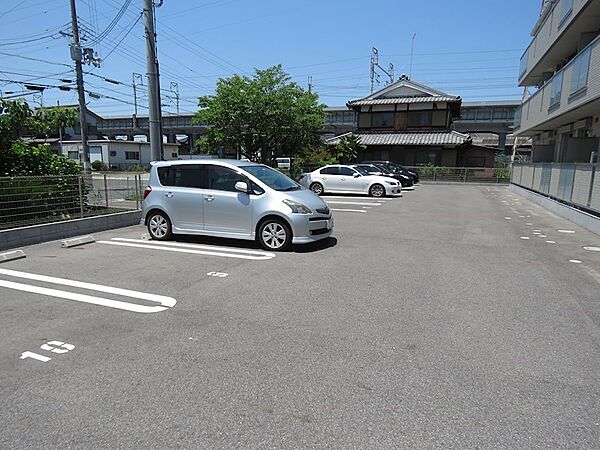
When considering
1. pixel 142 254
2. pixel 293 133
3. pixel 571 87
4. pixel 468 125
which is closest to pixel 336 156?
pixel 293 133

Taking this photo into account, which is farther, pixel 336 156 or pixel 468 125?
pixel 468 125

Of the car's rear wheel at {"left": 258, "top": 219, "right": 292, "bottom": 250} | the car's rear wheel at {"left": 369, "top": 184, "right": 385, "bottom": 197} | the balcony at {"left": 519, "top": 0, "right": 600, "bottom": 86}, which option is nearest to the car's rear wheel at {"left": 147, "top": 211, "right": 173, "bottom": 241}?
the car's rear wheel at {"left": 258, "top": 219, "right": 292, "bottom": 250}

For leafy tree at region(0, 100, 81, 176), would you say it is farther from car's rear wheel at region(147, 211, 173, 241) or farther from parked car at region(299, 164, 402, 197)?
parked car at region(299, 164, 402, 197)

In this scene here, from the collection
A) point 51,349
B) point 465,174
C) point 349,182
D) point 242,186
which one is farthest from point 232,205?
point 465,174

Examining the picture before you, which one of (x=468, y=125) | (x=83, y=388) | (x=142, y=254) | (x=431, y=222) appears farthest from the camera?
(x=468, y=125)

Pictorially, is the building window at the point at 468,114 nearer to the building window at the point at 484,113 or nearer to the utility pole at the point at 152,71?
the building window at the point at 484,113

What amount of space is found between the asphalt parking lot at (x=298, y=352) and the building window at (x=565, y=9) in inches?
421

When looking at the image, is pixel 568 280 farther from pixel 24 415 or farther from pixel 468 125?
pixel 468 125

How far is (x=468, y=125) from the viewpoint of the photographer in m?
46.1

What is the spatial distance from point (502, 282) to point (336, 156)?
27.2 meters

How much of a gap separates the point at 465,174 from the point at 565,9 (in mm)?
17408

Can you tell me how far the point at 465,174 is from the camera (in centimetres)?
3008

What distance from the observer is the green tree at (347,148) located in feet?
103

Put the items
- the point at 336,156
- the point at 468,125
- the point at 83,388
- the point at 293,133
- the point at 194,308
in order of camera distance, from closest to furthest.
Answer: the point at 83,388, the point at 194,308, the point at 293,133, the point at 336,156, the point at 468,125
